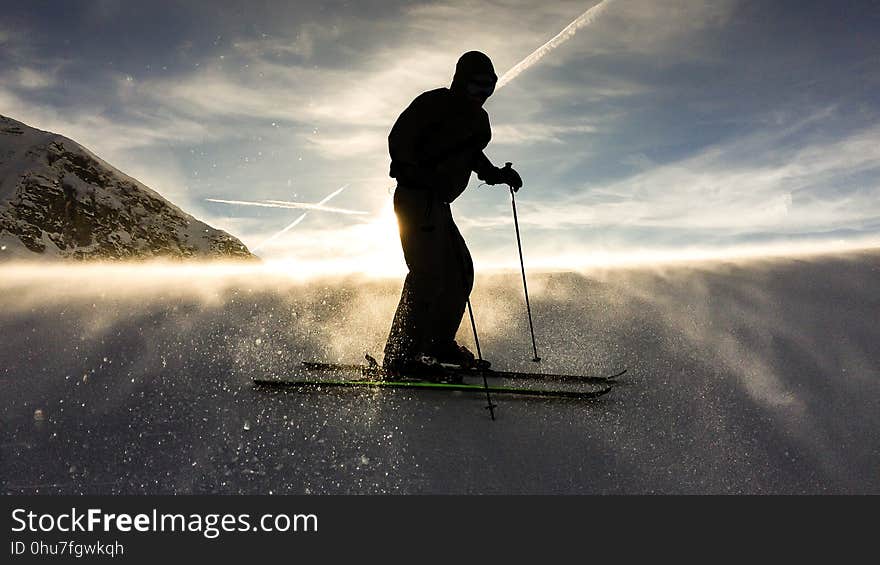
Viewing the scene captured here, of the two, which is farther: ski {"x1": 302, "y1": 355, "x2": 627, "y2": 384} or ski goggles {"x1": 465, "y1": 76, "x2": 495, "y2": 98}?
ski goggles {"x1": 465, "y1": 76, "x2": 495, "y2": 98}

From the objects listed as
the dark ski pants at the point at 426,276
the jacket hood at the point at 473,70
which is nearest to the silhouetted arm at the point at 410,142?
the dark ski pants at the point at 426,276

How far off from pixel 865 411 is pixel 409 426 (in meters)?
3.52

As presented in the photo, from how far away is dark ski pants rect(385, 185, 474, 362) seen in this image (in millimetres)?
5465

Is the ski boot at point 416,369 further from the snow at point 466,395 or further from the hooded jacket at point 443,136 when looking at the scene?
the hooded jacket at point 443,136

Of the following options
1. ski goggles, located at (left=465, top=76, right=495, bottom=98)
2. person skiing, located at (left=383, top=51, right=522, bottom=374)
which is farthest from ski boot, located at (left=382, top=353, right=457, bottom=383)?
ski goggles, located at (left=465, top=76, right=495, bottom=98)

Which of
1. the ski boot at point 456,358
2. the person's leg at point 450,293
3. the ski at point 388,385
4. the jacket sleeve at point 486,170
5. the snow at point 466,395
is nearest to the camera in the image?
the snow at point 466,395

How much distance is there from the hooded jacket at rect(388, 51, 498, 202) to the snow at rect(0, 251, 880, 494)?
2.00 metres

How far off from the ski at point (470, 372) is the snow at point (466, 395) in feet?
0.76

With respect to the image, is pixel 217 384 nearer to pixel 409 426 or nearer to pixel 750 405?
pixel 409 426

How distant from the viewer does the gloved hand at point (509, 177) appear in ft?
20.5

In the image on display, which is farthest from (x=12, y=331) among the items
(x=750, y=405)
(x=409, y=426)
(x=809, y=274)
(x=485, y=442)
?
(x=809, y=274)

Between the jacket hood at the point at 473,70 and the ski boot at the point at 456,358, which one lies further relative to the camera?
the ski boot at the point at 456,358

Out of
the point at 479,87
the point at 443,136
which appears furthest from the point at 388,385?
the point at 479,87

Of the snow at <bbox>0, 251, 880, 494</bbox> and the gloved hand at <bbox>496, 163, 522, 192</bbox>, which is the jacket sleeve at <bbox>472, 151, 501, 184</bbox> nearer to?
the gloved hand at <bbox>496, 163, 522, 192</bbox>
